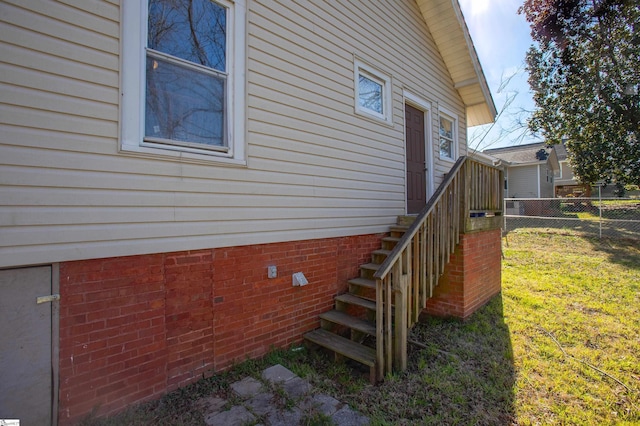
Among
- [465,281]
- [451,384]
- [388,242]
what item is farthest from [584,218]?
[451,384]

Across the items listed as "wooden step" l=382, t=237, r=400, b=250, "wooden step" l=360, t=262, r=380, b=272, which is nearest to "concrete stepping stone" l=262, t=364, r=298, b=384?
"wooden step" l=360, t=262, r=380, b=272

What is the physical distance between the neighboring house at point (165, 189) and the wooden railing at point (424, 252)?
1037 mm

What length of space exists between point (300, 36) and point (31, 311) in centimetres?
376

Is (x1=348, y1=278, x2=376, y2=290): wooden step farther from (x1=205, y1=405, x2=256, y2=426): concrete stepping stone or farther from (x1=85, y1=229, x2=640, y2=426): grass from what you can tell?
(x1=205, y1=405, x2=256, y2=426): concrete stepping stone

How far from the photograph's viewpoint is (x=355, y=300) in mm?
3855

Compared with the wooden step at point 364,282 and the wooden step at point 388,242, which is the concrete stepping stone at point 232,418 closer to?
the wooden step at point 364,282

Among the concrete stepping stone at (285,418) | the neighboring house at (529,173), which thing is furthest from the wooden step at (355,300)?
the neighboring house at (529,173)

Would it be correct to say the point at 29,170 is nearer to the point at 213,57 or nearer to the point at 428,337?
the point at 213,57

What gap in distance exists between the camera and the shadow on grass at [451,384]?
8.16 ft

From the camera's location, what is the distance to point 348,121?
441cm

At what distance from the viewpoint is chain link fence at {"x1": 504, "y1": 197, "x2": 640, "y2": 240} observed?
1054 cm

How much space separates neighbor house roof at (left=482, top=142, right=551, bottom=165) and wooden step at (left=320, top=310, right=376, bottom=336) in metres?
20.1

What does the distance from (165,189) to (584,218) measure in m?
16.2

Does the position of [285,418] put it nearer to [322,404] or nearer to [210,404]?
[322,404]
